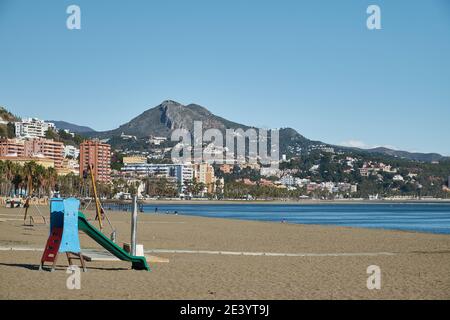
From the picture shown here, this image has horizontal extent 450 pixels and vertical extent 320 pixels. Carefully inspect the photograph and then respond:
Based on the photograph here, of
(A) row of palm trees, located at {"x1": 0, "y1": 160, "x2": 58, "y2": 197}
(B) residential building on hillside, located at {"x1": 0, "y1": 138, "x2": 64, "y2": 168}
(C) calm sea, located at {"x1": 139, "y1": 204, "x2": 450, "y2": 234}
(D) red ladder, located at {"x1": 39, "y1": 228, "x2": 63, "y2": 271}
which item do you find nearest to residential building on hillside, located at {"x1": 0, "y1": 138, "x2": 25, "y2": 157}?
(B) residential building on hillside, located at {"x1": 0, "y1": 138, "x2": 64, "y2": 168}

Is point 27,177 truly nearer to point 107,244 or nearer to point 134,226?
point 134,226

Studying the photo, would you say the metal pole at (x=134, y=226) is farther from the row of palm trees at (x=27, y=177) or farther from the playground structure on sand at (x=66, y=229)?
the row of palm trees at (x=27, y=177)

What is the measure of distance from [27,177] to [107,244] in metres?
92.3

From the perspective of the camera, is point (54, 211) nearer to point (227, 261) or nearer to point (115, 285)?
point (115, 285)

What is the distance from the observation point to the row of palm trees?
103000mm

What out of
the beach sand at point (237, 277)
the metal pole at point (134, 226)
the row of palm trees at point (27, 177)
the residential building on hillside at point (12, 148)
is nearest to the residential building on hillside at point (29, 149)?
the residential building on hillside at point (12, 148)

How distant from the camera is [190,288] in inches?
462

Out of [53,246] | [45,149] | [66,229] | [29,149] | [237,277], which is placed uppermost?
[45,149]

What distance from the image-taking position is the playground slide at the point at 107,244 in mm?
13836

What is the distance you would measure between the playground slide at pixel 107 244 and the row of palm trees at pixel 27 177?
298ft

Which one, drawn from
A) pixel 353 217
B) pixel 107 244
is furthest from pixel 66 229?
pixel 353 217

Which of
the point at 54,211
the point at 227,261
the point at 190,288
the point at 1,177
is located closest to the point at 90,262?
the point at 54,211

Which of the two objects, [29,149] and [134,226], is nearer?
[134,226]

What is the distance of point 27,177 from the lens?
10306 cm
